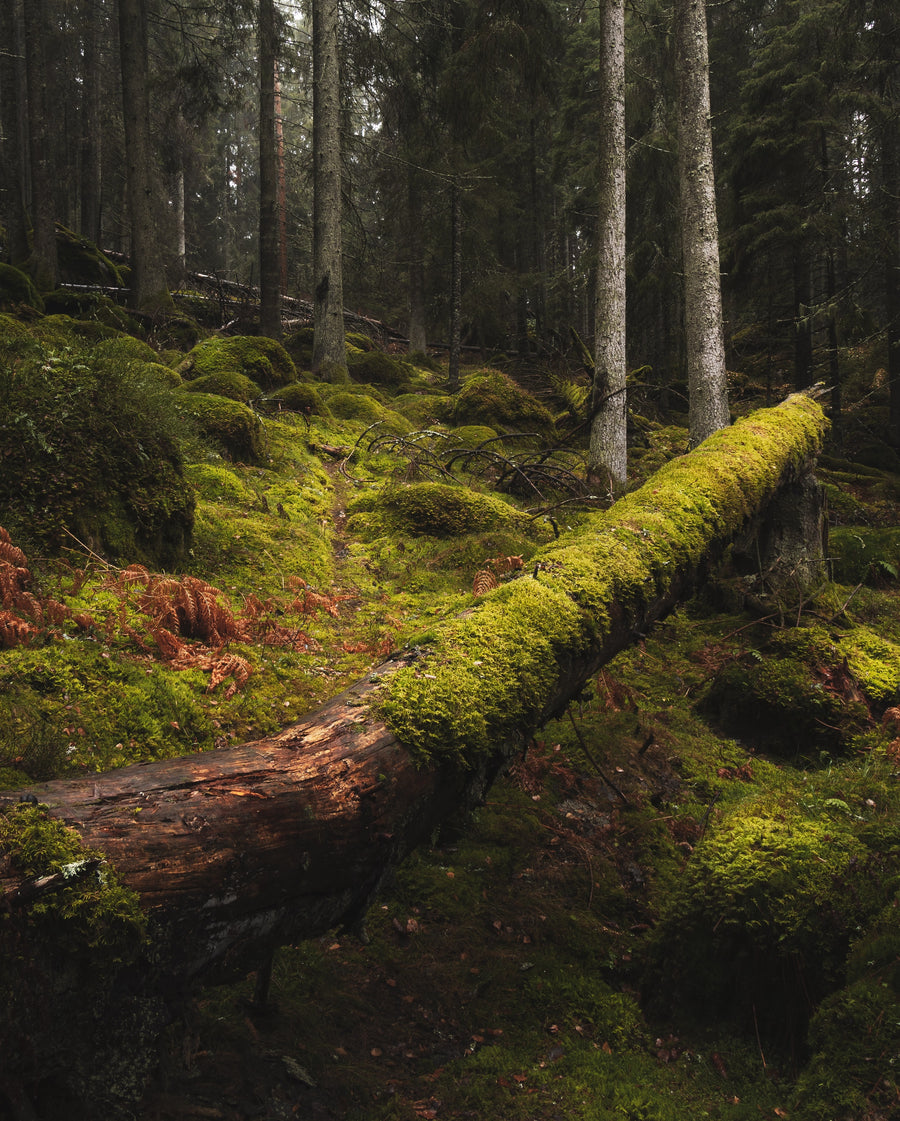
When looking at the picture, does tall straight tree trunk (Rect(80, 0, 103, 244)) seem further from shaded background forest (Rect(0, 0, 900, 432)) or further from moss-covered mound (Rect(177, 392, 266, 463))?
moss-covered mound (Rect(177, 392, 266, 463))

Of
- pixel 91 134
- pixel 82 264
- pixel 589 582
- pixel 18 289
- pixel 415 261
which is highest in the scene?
pixel 91 134

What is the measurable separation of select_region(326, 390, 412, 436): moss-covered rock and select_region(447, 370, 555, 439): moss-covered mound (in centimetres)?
168

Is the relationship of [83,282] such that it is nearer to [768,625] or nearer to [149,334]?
[149,334]

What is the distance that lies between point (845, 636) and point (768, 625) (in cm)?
73

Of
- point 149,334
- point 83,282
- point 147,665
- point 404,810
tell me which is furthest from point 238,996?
point 83,282

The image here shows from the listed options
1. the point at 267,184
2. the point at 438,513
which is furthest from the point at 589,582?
the point at 267,184

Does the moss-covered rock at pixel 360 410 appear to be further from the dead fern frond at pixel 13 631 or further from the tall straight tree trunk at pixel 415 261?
the tall straight tree trunk at pixel 415 261

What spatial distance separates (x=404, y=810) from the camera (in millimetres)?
2471

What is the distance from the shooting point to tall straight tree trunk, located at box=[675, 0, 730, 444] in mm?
10133

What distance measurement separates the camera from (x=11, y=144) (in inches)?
782

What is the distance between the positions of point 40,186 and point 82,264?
2.58m

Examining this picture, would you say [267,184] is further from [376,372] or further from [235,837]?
[235,837]

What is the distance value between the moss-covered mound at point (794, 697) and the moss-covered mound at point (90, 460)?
16.1 ft

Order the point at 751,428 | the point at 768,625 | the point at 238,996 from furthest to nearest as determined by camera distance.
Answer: the point at 768,625 < the point at 751,428 < the point at 238,996
